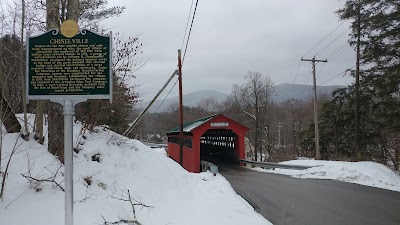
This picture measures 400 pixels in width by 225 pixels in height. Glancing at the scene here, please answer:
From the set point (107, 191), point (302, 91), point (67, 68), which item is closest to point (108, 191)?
point (107, 191)

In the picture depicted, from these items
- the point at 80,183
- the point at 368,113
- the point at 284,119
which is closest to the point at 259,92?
the point at 368,113

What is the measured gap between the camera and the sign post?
4.62 metres

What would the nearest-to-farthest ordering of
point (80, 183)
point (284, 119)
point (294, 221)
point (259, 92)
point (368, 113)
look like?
point (80, 183) → point (294, 221) → point (368, 113) → point (259, 92) → point (284, 119)

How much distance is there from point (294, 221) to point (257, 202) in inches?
96.4

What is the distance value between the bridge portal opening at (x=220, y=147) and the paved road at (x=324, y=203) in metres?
16.9

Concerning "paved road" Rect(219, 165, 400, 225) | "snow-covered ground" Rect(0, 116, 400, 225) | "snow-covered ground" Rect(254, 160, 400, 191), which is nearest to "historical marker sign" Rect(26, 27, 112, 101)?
"snow-covered ground" Rect(0, 116, 400, 225)

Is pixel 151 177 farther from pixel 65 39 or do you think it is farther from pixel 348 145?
pixel 348 145

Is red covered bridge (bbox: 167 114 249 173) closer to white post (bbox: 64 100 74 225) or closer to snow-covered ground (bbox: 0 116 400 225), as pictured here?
snow-covered ground (bbox: 0 116 400 225)

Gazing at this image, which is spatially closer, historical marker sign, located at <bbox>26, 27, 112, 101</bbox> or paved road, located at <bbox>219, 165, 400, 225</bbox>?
historical marker sign, located at <bbox>26, 27, 112, 101</bbox>

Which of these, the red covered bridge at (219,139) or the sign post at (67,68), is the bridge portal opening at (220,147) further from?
the sign post at (67,68)

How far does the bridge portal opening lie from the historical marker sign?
25.1 metres

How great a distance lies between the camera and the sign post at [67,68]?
4.62 meters

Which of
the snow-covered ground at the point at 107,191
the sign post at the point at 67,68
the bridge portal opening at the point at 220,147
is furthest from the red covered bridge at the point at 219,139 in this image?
the sign post at the point at 67,68

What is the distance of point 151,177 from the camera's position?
8391mm
